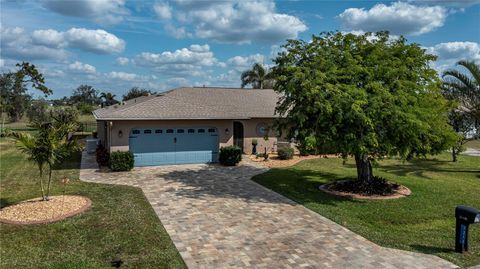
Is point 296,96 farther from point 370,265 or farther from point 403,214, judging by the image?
point 370,265

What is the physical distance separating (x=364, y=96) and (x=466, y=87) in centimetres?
949

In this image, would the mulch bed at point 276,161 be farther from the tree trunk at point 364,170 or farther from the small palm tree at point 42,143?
the small palm tree at point 42,143

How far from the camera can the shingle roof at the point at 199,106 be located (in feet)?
63.7

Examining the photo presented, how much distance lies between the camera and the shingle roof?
19406mm

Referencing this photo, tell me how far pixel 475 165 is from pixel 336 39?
14.1m

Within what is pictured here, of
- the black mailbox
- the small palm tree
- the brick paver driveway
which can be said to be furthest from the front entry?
the black mailbox

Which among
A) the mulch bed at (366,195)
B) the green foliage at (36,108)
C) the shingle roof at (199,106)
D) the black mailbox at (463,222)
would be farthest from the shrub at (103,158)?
the green foliage at (36,108)

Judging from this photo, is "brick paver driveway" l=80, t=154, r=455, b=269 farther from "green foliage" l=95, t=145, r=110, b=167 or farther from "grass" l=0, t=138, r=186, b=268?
"green foliage" l=95, t=145, r=110, b=167

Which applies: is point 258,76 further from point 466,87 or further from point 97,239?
point 97,239

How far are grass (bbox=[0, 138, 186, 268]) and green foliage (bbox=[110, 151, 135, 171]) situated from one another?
180 inches

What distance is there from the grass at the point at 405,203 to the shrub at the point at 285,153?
141 cm

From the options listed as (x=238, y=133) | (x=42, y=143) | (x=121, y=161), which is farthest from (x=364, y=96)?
(x=238, y=133)

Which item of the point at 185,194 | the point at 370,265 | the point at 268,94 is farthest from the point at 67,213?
the point at 268,94

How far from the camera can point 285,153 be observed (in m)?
22.8
